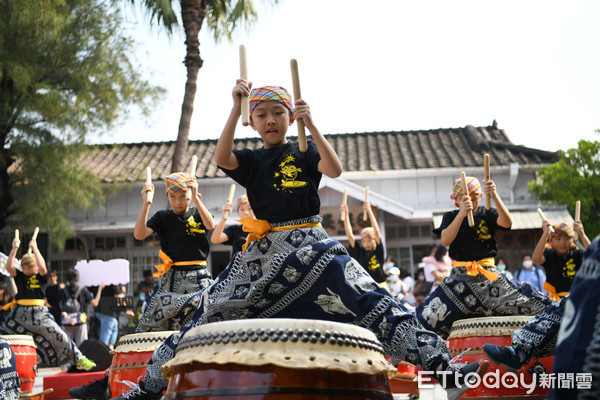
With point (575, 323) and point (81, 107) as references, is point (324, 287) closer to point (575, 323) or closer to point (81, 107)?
point (575, 323)

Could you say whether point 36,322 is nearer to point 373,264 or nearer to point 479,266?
point 373,264

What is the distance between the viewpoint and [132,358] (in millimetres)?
4699

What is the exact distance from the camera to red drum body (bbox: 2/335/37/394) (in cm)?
626

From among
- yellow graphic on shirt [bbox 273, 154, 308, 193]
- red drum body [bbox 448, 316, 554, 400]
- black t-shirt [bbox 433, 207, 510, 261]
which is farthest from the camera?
black t-shirt [bbox 433, 207, 510, 261]

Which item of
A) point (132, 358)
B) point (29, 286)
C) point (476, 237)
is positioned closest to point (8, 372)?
point (132, 358)

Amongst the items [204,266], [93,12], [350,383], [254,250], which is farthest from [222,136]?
[93,12]

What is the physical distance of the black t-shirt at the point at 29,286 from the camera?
328 inches

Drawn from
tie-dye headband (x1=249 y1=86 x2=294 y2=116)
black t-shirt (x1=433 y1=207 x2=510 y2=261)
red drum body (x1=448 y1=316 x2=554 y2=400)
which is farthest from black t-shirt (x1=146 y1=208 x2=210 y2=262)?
tie-dye headband (x1=249 y1=86 x2=294 y2=116)

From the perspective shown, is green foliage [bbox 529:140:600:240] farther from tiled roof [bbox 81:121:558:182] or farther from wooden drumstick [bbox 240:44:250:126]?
wooden drumstick [bbox 240:44:250:126]

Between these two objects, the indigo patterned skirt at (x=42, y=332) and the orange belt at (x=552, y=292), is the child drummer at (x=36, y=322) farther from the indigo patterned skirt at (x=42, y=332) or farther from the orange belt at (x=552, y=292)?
the orange belt at (x=552, y=292)

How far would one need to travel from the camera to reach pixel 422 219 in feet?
53.2

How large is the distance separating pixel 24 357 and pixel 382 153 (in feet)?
43.9
